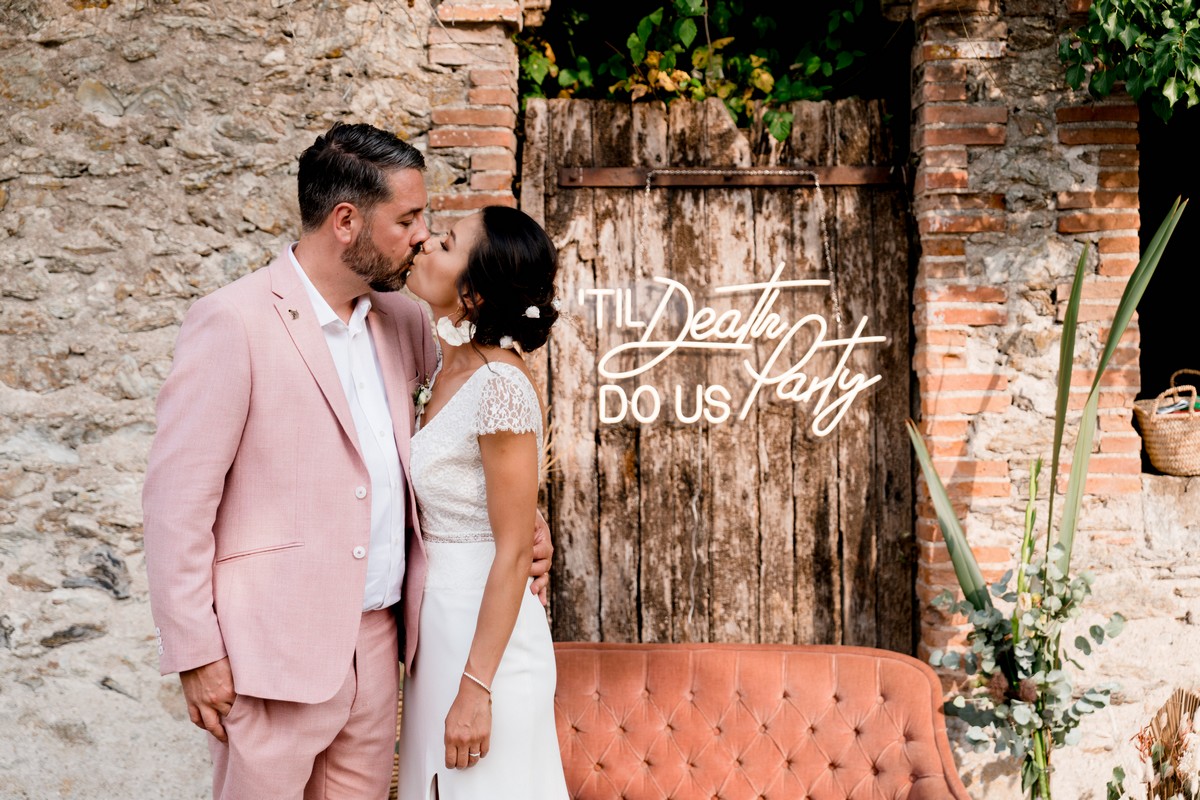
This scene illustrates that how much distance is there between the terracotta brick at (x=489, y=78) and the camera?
3.03 metres

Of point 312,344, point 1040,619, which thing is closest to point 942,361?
point 1040,619

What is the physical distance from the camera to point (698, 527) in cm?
327

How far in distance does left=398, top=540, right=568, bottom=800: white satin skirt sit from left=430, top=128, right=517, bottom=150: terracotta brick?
1.58m

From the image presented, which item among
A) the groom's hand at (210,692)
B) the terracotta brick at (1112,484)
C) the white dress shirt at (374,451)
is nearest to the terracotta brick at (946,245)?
the terracotta brick at (1112,484)

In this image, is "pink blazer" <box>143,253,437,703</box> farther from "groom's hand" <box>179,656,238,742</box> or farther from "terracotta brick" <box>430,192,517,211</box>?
"terracotta brick" <box>430,192,517,211</box>

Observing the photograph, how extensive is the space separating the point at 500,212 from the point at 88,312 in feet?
5.88

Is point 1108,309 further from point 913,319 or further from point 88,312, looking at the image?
point 88,312

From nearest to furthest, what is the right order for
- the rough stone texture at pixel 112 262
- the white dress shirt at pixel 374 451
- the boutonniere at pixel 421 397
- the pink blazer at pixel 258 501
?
the pink blazer at pixel 258 501
the white dress shirt at pixel 374 451
the boutonniere at pixel 421 397
the rough stone texture at pixel 112 262

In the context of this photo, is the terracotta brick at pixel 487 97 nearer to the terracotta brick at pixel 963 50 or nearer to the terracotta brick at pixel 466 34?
the terracotta brick at pixel 466 34

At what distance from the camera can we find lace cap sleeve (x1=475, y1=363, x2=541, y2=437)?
188cm

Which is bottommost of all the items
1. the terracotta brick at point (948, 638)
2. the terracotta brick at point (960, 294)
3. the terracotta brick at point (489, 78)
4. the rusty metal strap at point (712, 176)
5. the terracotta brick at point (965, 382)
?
the terracotta brick at point (948, 638)

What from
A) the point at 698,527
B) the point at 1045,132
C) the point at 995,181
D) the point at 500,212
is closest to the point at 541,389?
the point at 698,527

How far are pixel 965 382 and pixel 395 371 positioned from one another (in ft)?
6.71

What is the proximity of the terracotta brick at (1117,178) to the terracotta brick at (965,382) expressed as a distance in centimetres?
78
